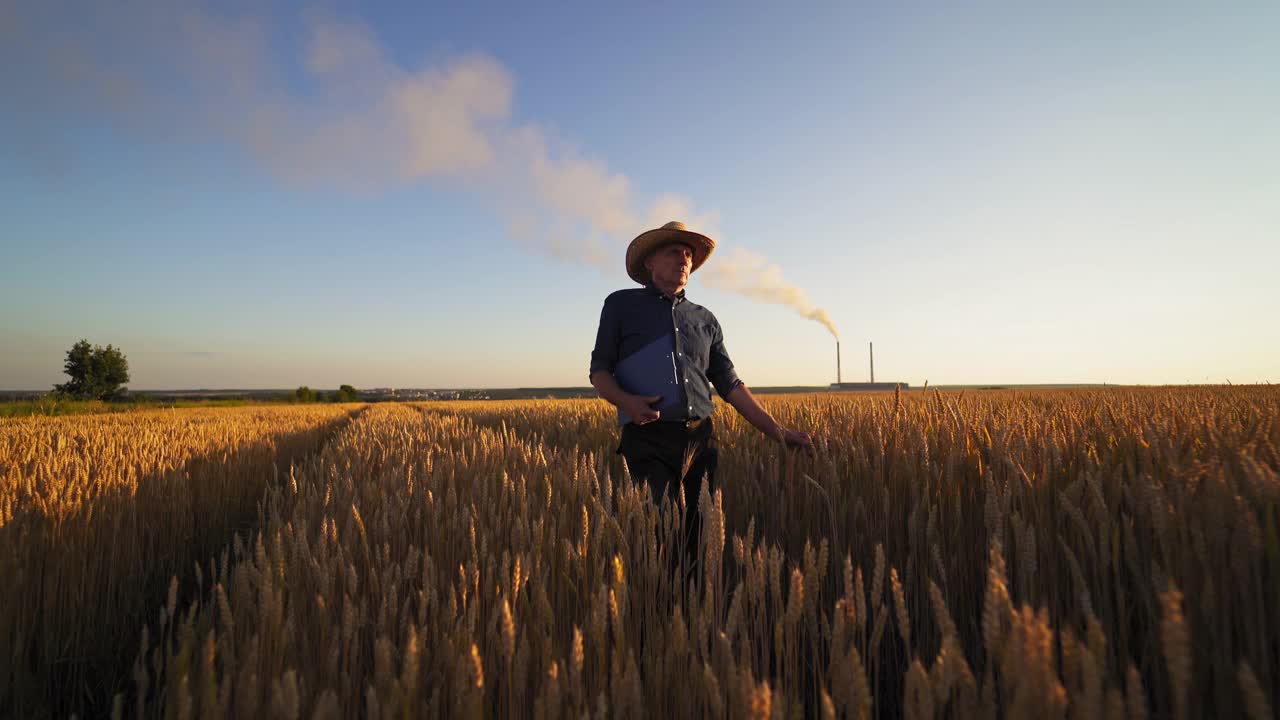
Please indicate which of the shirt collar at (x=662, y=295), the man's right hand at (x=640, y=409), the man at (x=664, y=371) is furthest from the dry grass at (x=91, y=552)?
the shirt collar at (x=662, y=295)

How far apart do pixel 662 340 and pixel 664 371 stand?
20 centimetres

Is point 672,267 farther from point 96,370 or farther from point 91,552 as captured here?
point 96,370

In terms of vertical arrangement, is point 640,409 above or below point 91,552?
above

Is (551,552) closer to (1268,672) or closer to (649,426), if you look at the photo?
(1268,672)

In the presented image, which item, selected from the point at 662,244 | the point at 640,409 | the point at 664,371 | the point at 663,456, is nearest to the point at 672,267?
the point at 662,244

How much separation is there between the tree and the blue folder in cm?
7347

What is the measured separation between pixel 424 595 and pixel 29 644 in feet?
6.77

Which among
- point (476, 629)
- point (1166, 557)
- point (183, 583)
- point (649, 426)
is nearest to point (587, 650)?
point (476, 629)

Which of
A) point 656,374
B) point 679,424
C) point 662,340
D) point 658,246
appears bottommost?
point 679,424

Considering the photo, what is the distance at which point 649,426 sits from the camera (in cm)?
360

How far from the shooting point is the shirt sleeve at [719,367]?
404 centimetres

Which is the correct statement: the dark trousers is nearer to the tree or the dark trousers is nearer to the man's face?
the man's face

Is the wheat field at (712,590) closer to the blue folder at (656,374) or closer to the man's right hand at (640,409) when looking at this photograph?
the man's right hand at (640,409)

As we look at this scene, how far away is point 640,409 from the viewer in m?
3.29
